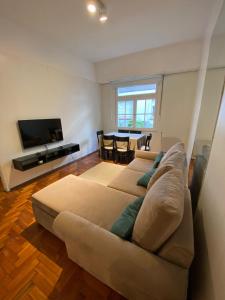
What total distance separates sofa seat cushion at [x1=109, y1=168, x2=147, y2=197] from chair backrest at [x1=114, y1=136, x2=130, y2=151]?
1.23 metres

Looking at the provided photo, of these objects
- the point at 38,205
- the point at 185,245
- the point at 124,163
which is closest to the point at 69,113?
the point at 124,163

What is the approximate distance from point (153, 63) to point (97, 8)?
2.02 meters

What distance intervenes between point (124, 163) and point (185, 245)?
2.95m

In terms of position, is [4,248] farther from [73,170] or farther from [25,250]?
[73,170]

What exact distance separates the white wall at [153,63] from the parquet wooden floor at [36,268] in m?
4.14

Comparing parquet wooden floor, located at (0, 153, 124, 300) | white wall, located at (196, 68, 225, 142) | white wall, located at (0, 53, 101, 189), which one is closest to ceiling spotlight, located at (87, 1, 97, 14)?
white wall, located at (0, 53, 101, 189)

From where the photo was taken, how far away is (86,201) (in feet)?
4.73

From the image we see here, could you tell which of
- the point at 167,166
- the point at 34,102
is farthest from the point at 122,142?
the point at 167,166

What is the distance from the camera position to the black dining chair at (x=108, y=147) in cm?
357

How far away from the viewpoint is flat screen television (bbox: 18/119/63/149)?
8.57 ft

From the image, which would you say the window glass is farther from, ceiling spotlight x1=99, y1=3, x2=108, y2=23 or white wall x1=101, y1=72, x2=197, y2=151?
ceiling spotlight x1=99, y1=3, x2=108, y2=23

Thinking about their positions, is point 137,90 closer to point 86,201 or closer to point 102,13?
point 102,13

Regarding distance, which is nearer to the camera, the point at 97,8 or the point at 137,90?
the point at 97,8

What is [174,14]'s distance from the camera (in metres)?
2.25
